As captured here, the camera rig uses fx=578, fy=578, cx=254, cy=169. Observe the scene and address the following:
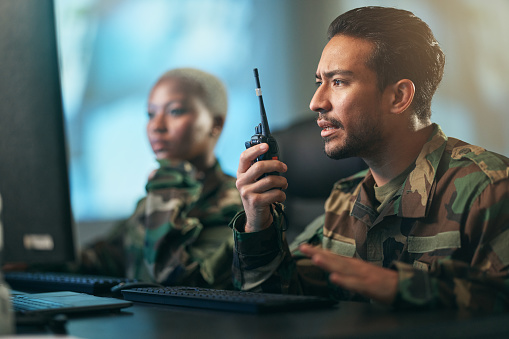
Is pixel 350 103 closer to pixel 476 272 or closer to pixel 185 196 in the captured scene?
pixel 476 272

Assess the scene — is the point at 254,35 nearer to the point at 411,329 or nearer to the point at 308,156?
the point at 308,156

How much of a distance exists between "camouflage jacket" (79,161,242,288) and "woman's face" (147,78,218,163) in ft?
0.14

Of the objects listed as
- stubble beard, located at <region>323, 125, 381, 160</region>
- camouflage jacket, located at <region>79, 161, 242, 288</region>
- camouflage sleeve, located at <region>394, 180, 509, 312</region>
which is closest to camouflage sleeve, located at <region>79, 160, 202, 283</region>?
camouflage jacket, located at <region>79, 161, 242, 288</region>

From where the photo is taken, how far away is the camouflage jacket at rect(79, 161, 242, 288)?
4.87 ft

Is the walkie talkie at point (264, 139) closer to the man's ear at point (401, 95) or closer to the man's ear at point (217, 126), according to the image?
the man's ear at point (401, 95)

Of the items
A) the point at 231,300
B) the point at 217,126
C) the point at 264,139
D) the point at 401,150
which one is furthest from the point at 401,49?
the point at 217,126

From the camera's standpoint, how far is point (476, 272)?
79cm

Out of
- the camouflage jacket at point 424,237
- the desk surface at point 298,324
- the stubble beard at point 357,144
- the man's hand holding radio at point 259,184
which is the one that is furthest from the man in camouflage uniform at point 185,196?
the desk surface at point 298,324

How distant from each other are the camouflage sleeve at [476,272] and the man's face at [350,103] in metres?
0.25

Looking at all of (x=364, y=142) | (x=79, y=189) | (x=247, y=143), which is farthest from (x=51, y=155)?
(x=79, y=189)

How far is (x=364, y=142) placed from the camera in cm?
107

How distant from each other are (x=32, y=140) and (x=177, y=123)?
0.53 metres

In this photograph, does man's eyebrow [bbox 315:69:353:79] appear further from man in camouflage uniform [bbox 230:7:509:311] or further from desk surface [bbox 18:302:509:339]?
desk surface [bbox 18:302:509:339]

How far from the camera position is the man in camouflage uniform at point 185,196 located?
1.51 m
